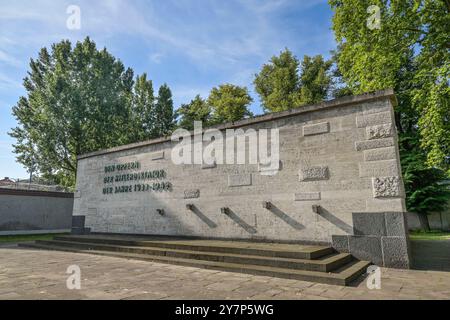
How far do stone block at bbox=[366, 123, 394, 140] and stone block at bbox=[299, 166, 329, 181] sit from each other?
1.35m

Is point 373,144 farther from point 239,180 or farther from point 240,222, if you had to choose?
point 240,222

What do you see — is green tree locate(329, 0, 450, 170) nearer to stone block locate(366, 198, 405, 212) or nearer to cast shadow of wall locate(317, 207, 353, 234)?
stone block locate(366, 198, 405, 212)

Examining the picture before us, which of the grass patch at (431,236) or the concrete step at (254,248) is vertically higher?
the concrete step at (254,248)

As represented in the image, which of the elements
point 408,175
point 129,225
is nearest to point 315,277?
point 129,225

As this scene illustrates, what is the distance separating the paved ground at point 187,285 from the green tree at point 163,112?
20.3m

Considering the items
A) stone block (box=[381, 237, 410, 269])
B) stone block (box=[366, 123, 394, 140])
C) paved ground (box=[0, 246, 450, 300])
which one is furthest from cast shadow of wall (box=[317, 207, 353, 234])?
stone block (box=[366, 123, 394, 140])

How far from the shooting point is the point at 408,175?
693 inches

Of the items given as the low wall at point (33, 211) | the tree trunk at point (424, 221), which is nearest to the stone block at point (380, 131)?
the tree trunk at point (424, 221)

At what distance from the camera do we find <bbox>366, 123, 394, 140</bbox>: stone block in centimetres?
677

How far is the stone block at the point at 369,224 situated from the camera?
6508 mm

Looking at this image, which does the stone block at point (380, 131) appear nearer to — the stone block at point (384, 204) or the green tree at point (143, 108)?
the stone block at point (384, 204)
